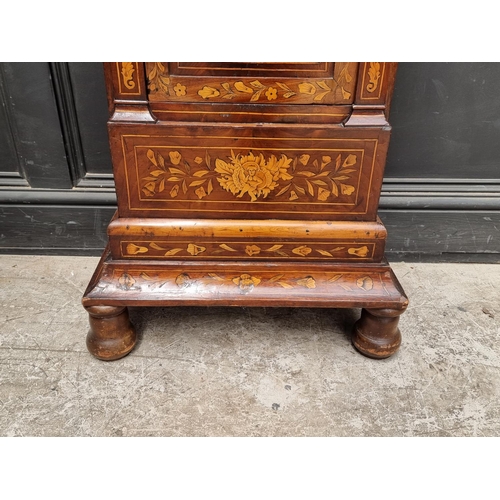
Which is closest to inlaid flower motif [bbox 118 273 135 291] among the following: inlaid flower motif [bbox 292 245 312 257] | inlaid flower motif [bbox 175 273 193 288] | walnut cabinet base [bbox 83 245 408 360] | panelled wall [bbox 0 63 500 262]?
walnut cabinet base [bbox 83 245 408 360]

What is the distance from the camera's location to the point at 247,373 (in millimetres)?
1168

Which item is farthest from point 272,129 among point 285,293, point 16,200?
point 16,200

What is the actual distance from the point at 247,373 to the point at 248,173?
47cm

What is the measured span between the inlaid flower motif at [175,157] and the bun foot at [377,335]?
1.86 feet

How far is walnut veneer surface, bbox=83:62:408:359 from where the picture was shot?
0.99 m

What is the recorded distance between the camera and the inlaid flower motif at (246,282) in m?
1.14

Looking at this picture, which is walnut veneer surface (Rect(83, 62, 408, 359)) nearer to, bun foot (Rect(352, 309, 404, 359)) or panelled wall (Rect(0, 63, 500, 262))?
bun foot (Rect(352, 309, 404, 359))

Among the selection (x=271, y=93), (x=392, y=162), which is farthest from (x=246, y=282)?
(x=392, y=162)

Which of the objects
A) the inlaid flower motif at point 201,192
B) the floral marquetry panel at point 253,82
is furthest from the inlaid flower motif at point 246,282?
the floral marquetry panel at point 253,82

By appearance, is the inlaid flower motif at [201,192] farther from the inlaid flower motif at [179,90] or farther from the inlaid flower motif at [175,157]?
the inlaid flower motif at [179,90]

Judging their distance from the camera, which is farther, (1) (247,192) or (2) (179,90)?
(1) (247,192)

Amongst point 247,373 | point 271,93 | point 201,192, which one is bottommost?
point 247,373

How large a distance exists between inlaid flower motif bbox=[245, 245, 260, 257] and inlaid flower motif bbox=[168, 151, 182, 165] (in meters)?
0.25

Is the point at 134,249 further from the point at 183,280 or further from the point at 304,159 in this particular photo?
the point at 304,159
